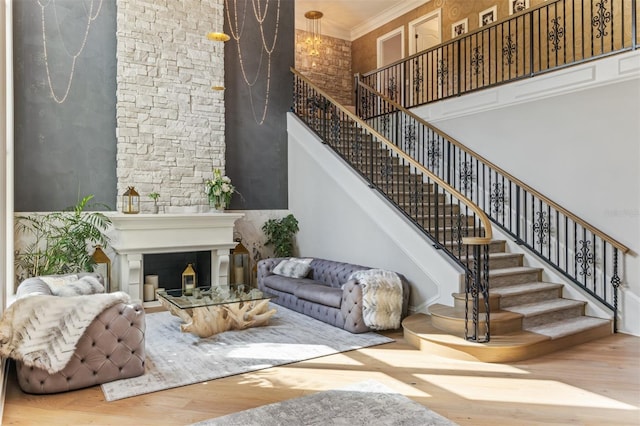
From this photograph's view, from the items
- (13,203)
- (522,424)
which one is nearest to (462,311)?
(522,424)

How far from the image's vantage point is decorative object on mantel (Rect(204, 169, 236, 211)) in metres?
7.34

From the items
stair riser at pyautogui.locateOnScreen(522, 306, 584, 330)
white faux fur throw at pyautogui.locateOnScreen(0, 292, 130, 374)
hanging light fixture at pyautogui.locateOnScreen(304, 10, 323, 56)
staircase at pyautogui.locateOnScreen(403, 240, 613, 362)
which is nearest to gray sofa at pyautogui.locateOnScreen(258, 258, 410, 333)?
staircase at pyautogui.locateOnScreen(403, 240, 613, 362)

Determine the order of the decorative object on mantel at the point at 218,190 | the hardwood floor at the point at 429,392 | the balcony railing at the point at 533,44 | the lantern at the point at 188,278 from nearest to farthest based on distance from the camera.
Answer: the hardwood floor at the point at 429,392, the balcony railing at the point at 533,44, the lantern at the point at 188,278, the decorative object on mantel at the point at 218,190

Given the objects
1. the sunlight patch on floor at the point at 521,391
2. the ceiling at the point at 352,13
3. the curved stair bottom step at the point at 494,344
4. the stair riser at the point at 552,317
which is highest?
the ceiling at the point at 352,13

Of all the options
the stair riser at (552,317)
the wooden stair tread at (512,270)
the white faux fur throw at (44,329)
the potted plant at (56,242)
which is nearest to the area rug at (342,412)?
the white faux fur throw at (44,329)

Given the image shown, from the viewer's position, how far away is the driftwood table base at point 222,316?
4.81 meters

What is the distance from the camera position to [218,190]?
7.33 m

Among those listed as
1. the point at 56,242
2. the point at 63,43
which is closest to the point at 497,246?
the point at 56,242

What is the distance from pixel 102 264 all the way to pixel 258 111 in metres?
3.76

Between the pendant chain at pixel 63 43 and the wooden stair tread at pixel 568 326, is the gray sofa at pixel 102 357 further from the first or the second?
the pendant chain at pixel 63 43

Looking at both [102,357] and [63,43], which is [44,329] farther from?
[63,43]

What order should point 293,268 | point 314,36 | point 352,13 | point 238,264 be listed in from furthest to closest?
1. point 314,36
2. point 352,13
3. point 238,264
4. point 293,268

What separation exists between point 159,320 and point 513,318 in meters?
4.17

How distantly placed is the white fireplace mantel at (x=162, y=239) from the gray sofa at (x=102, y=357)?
287 cm
